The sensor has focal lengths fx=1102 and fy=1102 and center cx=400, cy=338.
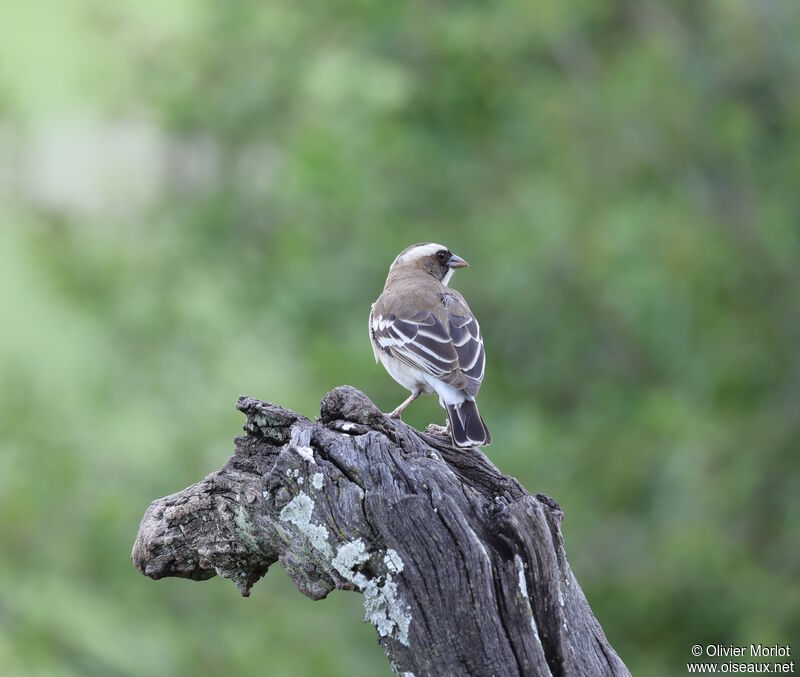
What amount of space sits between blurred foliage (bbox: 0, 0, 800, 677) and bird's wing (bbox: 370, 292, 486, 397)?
12.1 ft

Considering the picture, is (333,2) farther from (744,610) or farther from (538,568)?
(538,568)

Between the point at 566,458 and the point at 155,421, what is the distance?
174 inches

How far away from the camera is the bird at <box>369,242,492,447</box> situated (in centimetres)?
588

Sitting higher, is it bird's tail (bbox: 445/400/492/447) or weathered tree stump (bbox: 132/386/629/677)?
bird's tail (bbox: 445/400/492/447)

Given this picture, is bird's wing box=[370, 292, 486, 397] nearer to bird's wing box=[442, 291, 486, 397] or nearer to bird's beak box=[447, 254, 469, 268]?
bird's wing box=[442, 291, 486, 397]

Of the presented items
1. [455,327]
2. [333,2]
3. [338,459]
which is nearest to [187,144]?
[333,2]

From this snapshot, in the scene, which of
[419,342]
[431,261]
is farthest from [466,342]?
[431,261]

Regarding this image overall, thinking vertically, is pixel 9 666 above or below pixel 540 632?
above

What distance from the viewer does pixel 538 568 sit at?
3670 millimetres

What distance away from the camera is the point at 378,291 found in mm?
11586

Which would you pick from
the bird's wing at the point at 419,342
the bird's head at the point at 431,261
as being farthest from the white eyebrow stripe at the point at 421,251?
the bird's wing at the point at 419,342

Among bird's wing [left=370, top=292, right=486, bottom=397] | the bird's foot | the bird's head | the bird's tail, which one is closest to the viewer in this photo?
the bird's tail

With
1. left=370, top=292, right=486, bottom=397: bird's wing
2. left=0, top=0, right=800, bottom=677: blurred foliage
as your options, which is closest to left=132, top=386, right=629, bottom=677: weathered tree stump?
left=370, top=292, right=486, bottom=397: bird's wing

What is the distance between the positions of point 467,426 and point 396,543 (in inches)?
67.6
